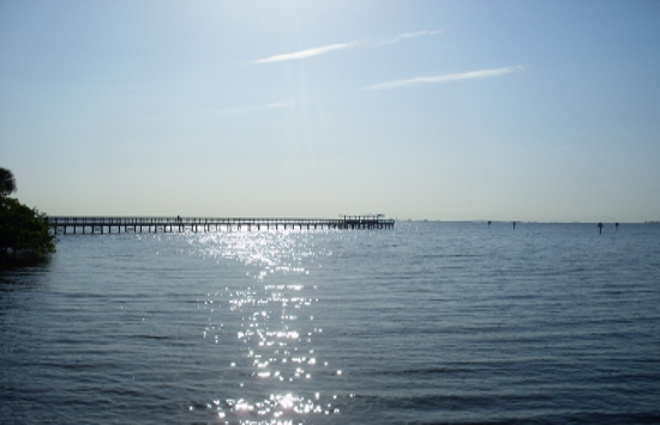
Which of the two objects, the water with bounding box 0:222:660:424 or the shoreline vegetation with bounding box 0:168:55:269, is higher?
the shoreline vegetation with bounding box 0:168:55:269

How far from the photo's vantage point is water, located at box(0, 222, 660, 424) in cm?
1140

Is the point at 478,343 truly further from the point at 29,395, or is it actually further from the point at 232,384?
the point at 29,395

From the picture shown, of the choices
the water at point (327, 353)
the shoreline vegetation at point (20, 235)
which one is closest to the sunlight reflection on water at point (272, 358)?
the water at point (327, 353)

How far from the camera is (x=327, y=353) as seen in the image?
15.7 m

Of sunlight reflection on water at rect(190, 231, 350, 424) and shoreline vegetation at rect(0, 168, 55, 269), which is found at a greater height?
shoreline vegetation at rect(0, 168, 55, 269)

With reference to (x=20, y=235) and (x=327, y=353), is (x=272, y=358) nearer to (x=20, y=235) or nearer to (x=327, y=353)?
(x=327, y=353)

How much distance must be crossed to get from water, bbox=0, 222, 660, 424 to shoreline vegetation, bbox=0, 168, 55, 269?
10.00 metres

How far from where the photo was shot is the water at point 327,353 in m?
11.4

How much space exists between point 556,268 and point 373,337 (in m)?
27.9

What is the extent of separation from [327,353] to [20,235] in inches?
1264

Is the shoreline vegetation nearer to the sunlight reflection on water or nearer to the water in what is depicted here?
the water

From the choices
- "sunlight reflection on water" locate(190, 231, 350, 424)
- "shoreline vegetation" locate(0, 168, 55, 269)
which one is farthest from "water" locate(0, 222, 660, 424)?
"shoreline vegetation" locate(0, 168, 55, 269)

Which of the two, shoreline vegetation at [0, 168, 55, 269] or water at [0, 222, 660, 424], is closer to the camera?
water at [0, 222, 660, 424]

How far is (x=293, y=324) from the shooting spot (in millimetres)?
19703
